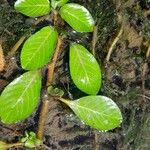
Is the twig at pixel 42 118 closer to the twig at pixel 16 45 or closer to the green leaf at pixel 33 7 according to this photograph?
the twig at pixel 16 45

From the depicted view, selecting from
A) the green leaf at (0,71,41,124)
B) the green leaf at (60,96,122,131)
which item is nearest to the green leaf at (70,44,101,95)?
the green leaf at (60,96,122,131)

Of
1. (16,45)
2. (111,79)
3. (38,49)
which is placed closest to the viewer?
(38,49)

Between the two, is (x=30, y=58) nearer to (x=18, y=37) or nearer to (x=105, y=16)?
(x=18, y=37)

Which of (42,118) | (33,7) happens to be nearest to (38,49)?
(33,7)

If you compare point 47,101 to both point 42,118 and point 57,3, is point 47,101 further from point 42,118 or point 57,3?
point 57,3

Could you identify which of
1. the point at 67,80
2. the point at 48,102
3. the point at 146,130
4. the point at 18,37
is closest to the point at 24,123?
the point at 48,102

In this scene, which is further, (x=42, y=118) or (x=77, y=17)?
(x=42, y=118)

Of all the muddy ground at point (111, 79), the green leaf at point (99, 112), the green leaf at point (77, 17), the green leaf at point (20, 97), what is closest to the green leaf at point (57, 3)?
the green leaf at point (77, 17)
